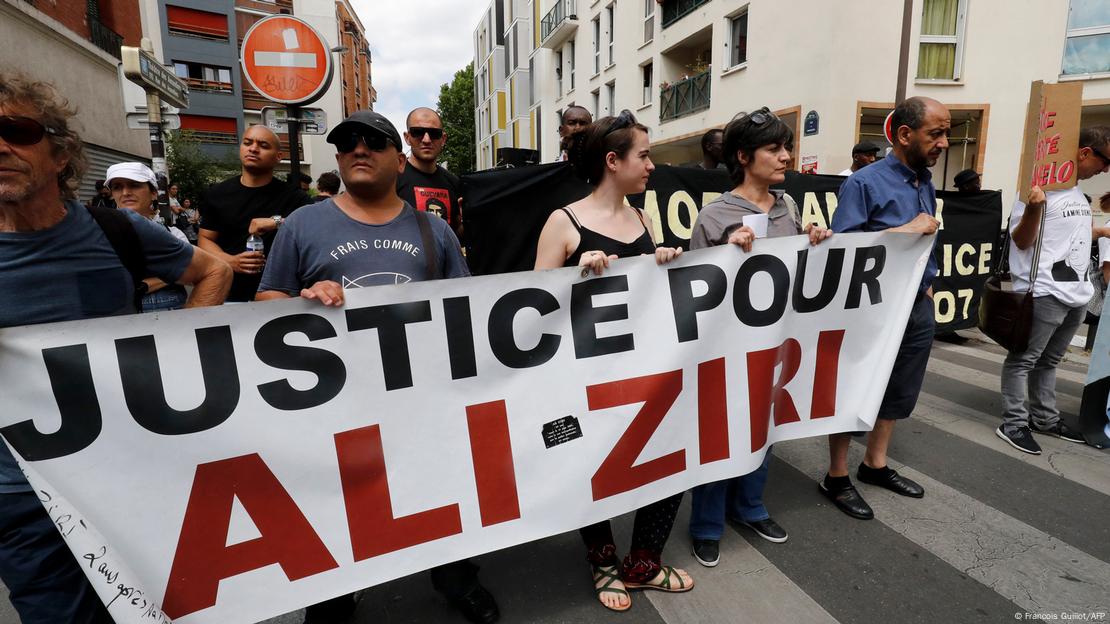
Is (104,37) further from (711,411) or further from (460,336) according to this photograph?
(711,411)

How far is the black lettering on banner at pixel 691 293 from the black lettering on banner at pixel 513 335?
52cm

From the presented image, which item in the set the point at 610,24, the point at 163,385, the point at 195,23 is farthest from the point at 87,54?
the point at 195,23

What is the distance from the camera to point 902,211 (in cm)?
291

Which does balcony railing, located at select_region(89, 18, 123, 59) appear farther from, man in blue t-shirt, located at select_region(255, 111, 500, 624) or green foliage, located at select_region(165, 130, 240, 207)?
man in blue t-shirt, located at select_region(255, 111, 500, 624)

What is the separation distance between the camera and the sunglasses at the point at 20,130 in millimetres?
1442

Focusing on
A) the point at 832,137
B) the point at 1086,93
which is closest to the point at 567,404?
the point at 832,137

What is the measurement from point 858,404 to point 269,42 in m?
4.07

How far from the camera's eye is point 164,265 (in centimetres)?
178

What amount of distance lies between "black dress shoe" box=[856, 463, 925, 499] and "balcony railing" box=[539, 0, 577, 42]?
89.4ft

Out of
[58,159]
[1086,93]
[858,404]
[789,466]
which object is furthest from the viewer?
[1086,93]

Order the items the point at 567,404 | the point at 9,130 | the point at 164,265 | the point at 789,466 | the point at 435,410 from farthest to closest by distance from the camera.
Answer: the point at 789,466 < the point at 567,404 < the point at 435,410 < the point at 164,265 < the point at 9,130

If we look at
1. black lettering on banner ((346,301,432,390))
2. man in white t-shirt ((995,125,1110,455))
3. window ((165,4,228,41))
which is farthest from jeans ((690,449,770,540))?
window ((165,4,228,41))

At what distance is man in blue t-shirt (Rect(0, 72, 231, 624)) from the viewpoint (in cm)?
147

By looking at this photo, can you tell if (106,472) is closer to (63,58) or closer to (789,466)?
(789,466)
